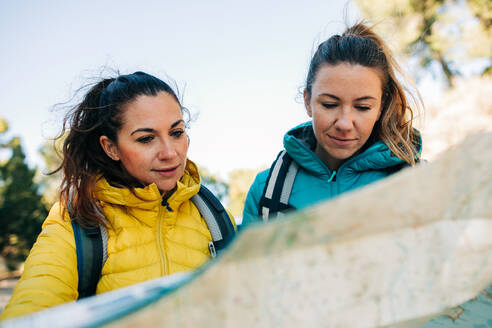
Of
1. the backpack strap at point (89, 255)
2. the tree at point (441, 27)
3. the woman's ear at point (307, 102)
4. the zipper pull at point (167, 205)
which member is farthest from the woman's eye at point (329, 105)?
the tree at point (441, 27)

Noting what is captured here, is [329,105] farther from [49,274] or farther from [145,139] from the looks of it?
[49,274]

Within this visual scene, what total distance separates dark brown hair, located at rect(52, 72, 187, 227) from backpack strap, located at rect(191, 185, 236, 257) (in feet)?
1.45

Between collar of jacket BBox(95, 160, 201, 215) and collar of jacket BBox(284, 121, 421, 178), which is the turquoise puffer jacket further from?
collar of jacket BBox(95, 160, 201, 215)

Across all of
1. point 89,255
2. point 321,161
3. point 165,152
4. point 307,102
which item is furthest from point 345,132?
point 89,255

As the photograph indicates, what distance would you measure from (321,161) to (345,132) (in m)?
0.28

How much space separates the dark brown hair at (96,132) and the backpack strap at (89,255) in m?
0.18

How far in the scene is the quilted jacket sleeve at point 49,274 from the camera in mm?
1364

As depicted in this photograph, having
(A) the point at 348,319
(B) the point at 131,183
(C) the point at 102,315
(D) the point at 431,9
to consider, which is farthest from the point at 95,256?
(D) the point at 431,9

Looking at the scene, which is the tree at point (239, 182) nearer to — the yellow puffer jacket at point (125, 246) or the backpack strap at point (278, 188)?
the backpack strap at point (278, 188)

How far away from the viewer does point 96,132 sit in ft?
7.29

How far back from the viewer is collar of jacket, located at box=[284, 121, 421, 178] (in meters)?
2.05

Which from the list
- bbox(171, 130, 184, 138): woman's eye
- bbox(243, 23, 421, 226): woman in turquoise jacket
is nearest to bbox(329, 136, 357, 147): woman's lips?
bbox(243, 23, 421, 226): woman in turquoise jacket

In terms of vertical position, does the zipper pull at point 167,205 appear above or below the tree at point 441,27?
below

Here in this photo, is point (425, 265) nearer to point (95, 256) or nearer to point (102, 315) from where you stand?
point (102, 315)
